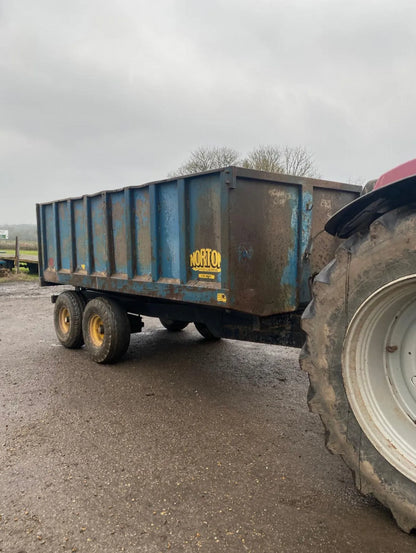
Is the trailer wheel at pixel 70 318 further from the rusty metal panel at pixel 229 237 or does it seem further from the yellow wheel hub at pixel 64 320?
the rusty metal panel at pixel 229 237

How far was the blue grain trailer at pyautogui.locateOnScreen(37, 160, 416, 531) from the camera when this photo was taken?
6.88ft

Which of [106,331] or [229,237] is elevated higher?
[229,237]

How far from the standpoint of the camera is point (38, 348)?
248 inches

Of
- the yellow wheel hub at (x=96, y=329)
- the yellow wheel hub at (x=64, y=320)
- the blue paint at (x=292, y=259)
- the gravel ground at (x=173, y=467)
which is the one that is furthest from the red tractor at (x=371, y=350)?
the yellow wheel hub at (x=64, y=320)

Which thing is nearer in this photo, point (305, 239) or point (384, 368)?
point (384, 368)

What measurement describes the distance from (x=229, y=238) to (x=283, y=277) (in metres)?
0.64

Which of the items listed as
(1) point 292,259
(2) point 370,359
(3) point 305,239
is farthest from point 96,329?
(2) point 370,359

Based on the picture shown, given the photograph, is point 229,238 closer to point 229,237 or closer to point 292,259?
point 229,237

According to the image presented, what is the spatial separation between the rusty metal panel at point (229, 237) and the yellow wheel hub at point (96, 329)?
3.22 feet

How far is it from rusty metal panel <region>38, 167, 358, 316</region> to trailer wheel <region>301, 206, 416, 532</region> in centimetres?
114

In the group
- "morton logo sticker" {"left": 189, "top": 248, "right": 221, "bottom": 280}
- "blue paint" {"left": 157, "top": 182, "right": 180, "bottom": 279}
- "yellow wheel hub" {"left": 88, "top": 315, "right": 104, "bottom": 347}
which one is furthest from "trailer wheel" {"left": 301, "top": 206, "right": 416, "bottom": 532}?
"yellow wheel hub" {"left": 88, "top": 315, "right": 104, "bottom": 347}

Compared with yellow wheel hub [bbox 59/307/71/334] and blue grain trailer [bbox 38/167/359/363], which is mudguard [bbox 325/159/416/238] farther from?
yellow wheel hub [bbox 59/307/71/334]

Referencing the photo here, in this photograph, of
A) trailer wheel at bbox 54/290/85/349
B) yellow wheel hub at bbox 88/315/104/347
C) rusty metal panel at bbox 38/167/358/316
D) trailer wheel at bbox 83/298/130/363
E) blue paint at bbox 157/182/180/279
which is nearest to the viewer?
rusty metal panel at bbox 38/167/358/316

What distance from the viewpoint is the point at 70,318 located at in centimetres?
607
